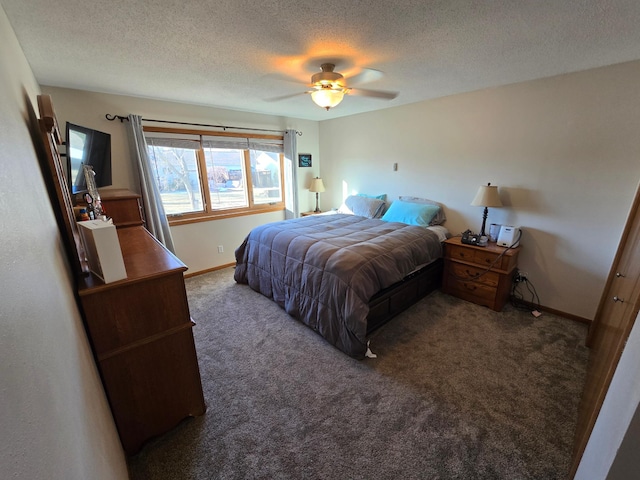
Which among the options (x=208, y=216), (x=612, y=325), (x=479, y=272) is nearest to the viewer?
(x=612, y=325)

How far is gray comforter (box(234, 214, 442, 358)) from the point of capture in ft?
7.22

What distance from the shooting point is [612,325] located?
160 centimetres

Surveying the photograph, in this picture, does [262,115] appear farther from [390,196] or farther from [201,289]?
[201,289]

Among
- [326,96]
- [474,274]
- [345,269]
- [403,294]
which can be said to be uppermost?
[326,96]

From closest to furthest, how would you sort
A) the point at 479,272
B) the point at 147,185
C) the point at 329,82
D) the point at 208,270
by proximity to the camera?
the point at 329,82
the point at 479,272
the point at 147,185
the point at 208,270

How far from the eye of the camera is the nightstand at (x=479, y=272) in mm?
2736

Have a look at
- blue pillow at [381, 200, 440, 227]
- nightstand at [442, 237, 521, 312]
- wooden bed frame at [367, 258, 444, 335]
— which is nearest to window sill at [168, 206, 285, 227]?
blue pillow at [381, 200, 440, 227]

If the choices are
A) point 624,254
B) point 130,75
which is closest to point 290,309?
point 130,75

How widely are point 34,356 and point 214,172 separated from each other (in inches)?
147

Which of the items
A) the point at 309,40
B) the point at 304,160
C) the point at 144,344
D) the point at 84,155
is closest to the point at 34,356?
the point at 144,344

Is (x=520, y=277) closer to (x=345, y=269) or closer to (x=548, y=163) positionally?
(x=548, y=163)

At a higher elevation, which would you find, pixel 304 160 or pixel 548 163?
pixel 304 160

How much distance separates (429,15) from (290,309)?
2.47 meters

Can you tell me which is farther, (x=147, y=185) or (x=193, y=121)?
(x=193, y=121)
